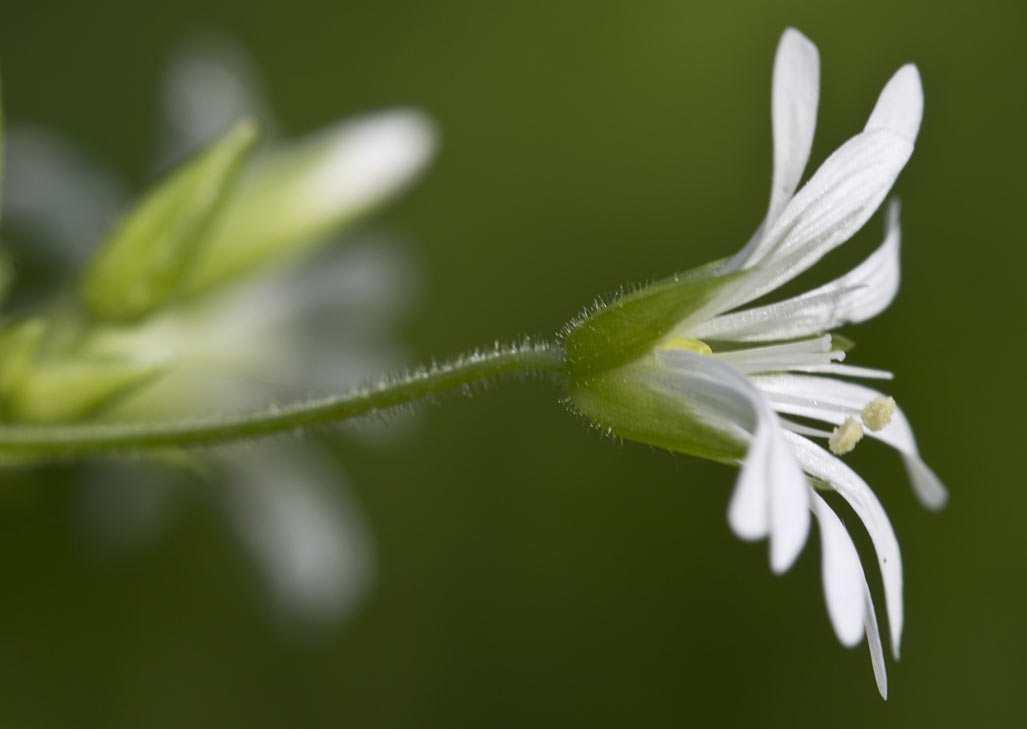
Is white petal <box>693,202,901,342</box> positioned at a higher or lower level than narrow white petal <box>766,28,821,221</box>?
lower

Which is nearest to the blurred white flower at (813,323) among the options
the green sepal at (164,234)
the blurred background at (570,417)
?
the green sepal at (164,234)

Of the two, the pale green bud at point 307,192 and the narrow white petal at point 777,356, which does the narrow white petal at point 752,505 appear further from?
the pale green bud at point 307,192

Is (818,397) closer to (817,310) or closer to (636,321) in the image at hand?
(817,310)

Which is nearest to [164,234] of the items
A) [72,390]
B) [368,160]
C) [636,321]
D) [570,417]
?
[72,390]

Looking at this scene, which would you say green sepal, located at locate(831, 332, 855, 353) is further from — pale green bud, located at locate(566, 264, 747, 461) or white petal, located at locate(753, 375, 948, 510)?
pale green bud, located at locate(566, 264, 747, 461)

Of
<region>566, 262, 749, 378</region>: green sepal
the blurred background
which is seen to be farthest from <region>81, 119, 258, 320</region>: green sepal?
the blurred background

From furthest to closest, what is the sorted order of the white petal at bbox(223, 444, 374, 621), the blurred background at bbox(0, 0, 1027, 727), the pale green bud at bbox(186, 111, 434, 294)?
the blurred background at bbox(0, 0, 1027, 727)
the white petal at bbox(223, 444, 374, 621)
the pale green bud at bbox(186, 111, 434, 294)
